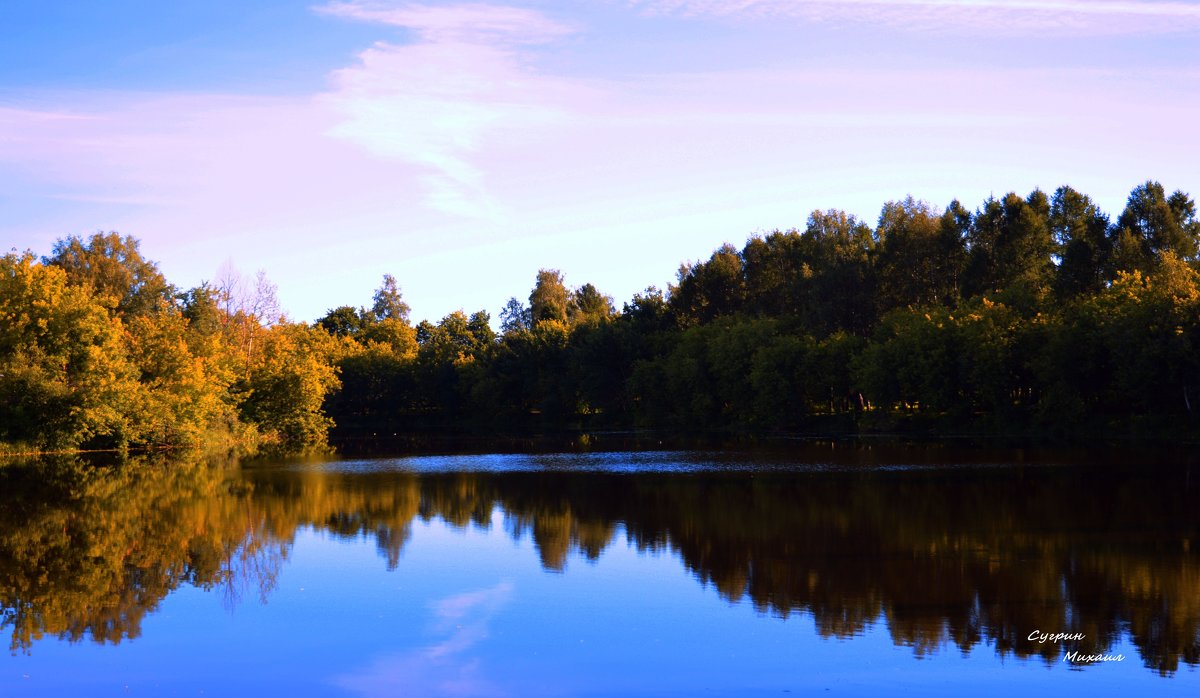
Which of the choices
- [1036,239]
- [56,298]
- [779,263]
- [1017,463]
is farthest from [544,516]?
[779,263]

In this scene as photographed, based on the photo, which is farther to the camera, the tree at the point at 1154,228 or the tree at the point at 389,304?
the tree at the point at 389,304

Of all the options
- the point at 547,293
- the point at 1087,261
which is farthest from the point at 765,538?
the point at 547,293

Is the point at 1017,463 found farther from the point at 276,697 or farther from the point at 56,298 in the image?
the point at 56,298

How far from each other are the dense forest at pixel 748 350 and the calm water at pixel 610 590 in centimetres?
1831

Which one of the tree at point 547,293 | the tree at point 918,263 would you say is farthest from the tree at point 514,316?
the tree at point 918,263

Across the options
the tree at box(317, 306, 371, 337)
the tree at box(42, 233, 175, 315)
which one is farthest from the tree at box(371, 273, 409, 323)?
the tree at box(42, 233, 175, 315)

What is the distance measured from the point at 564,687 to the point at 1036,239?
60977 mm

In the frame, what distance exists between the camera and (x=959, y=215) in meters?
69.2

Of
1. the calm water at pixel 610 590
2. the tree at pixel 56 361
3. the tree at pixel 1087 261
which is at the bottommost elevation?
the calm water at pixel 610 590

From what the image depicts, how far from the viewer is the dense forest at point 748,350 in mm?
47344

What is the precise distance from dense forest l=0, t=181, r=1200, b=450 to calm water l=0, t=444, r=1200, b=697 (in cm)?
1831

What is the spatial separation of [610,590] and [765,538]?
5.61m

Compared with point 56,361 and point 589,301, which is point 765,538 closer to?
point 56,361

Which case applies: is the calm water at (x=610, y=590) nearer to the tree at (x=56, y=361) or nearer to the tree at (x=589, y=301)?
the tree at (x=56, y=361)
